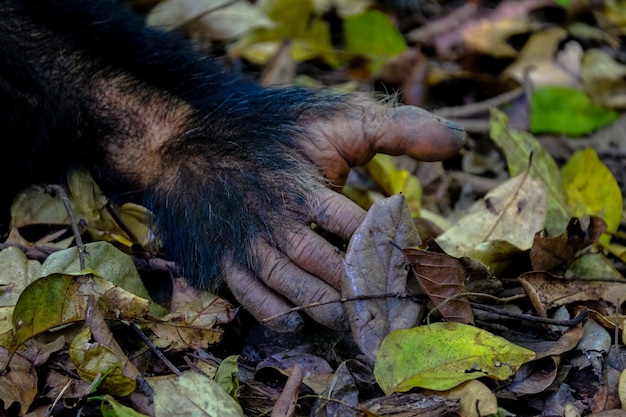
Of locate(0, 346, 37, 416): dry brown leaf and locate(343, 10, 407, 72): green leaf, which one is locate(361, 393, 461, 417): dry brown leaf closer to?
locate(0, 346, 37, 416): dry brown leaf

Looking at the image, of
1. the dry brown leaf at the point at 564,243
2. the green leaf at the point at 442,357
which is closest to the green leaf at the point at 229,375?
the green leaf at the point at 442,357

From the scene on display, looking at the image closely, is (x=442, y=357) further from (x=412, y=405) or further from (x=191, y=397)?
(x=191, y=397)

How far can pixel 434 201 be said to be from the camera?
2.29 metres

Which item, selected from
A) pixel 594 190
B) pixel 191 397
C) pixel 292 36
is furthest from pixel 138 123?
pixel 292 36

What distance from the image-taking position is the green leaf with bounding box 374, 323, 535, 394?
134cm

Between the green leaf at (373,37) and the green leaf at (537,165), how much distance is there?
0.87m

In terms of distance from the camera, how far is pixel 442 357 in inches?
53.9

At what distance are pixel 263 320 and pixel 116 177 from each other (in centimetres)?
57

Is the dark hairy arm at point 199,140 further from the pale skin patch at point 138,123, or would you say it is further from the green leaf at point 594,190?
the green leaf at point 594,190

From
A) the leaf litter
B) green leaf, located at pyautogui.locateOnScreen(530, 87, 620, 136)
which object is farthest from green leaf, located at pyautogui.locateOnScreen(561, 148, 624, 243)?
green leaf, located at pyautogui.locateOnScreen(530, 87, 620, 136)

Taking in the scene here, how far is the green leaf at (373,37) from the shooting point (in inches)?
121

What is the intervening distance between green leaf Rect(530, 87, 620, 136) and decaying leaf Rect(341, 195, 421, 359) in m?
1.33

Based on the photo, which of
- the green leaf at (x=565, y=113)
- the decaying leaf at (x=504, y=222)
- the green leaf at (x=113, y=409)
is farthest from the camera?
the green leaf at (x=565, y=113)

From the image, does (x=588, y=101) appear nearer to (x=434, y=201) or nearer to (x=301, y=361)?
(x=434, y=201)
